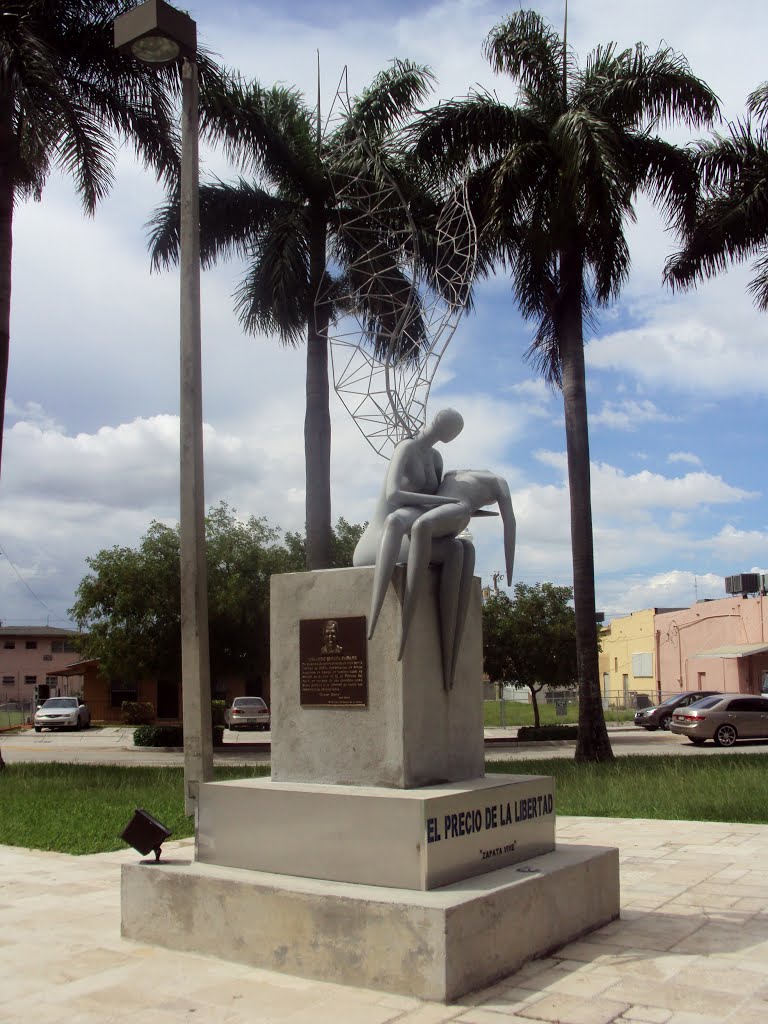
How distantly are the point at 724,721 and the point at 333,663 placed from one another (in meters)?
23.1

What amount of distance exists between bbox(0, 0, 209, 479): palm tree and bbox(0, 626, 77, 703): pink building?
56855mm

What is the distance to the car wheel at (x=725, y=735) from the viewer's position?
26953mm

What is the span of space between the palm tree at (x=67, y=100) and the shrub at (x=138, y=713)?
2703 centimetres

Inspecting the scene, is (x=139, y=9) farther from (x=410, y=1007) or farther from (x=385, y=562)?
(x=410, y=1007)

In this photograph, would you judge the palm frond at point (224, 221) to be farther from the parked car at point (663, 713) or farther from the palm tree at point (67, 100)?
the parked car at point (663, 713)

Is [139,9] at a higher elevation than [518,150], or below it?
below

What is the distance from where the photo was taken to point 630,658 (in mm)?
54875

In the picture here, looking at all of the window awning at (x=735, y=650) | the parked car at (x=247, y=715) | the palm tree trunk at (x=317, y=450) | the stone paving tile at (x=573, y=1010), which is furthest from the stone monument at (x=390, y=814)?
the window awning at (x=735, y=650)

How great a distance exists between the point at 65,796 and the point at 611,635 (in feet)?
158

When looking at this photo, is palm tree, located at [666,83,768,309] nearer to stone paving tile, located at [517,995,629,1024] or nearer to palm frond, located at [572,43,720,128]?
palm frond, located at [572,43,720,128]

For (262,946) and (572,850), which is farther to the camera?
(572,850)

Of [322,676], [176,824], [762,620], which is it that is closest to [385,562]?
[322,676]

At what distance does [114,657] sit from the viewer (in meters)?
29.7

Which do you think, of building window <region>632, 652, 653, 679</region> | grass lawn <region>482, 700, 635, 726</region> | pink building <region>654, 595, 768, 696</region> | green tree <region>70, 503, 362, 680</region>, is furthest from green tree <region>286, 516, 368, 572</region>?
building window <region>632, 652, 653, 679</region>
